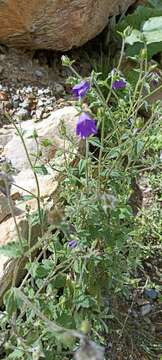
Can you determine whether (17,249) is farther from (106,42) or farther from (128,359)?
(106,42)

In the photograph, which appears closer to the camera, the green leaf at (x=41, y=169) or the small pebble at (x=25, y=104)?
the green leaf at (x=41, y=169)

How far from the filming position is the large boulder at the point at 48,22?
10.7 feet

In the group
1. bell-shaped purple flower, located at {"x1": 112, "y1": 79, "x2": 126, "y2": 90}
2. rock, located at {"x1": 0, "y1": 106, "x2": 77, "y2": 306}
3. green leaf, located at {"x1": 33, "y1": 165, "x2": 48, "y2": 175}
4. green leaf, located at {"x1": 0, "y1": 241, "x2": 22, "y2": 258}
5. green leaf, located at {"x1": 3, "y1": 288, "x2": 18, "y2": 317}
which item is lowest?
rock, located at {"x1": 0, "y1": 106, "x2": 77, "y2": 306}

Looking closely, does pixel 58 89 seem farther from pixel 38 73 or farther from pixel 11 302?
pixel 11 302

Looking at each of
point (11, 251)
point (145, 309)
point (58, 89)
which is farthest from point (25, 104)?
point (11, 251)

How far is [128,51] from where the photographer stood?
149 inches

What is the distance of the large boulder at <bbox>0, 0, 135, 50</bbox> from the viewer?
129 inches

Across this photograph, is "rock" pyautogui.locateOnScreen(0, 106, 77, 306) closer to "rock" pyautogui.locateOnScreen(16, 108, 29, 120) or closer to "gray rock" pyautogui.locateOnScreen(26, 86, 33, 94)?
"rock" pyautogui.locateOnScreen(16, 108, 29, 120)

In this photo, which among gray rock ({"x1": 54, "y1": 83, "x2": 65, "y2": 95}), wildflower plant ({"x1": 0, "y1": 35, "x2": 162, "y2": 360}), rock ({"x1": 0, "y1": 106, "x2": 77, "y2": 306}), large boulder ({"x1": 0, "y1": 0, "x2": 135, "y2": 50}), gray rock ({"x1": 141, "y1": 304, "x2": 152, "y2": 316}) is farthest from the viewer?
gray rock ({"x1": 54, "y1": 83, "x2": 65, "y2": 95})

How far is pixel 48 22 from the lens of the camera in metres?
3.36

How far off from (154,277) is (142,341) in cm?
38

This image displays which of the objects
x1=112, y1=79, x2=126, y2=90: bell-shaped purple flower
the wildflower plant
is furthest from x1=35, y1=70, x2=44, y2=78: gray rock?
x1=112, y1=79, x2=126, y2=90: bell-shaped purple flower

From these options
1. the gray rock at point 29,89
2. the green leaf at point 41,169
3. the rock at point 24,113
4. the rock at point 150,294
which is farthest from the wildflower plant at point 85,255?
the gray rock at point 29,89

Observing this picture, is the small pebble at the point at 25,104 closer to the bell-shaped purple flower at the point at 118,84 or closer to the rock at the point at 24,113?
the rock at the point at 24,113
